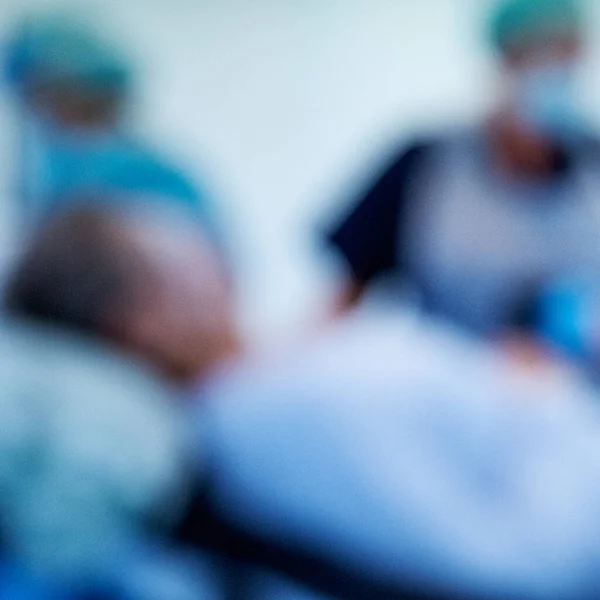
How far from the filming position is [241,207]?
1.04 m

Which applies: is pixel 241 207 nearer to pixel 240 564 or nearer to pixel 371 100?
pixel 371 100

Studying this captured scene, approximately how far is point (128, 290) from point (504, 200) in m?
0.48

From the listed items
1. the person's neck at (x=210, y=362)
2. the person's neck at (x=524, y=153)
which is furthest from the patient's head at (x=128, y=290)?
the person's neck at (x=524, y=153)

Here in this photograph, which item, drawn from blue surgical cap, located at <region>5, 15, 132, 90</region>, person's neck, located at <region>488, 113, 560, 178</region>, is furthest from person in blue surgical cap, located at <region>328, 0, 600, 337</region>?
blue surgical cap, located at <region>5, 15, 132, 90</region>

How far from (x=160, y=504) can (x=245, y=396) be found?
0.22ft

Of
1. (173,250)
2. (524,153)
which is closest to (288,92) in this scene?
(524,153)

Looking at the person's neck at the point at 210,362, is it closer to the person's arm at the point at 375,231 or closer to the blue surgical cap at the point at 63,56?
the person's arm at the point at 375,231

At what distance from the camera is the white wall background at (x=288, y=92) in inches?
40.1

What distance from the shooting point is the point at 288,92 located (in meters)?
1.05

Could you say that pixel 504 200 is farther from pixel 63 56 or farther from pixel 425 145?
pixel 63 56

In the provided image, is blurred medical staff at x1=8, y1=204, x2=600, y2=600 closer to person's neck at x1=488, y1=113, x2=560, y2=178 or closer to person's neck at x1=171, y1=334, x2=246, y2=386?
person's neck at x1=171, y1=334, x2=246, y2=386

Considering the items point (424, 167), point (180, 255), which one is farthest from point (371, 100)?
point (180, 255)

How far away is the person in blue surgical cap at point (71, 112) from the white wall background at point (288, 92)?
0.04 metres

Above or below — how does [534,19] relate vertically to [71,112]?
above
